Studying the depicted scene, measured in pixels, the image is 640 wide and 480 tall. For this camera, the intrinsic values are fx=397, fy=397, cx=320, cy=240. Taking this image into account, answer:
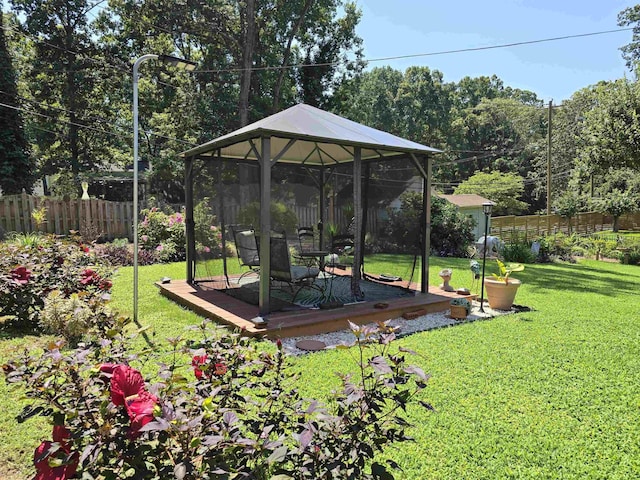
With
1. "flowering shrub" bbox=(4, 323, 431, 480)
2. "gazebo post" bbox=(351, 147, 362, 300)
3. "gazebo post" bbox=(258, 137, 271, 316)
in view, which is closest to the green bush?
"gazebo post" bbox=(258, 137, 271, 316)

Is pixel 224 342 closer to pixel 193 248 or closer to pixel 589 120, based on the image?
pixel 193 248

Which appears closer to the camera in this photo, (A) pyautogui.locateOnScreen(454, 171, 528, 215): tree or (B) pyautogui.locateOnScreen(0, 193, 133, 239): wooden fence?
(B) pyautogui.locateOnScreen(0, 193, 133, 239): wooden fence

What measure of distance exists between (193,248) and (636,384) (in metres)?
5.85

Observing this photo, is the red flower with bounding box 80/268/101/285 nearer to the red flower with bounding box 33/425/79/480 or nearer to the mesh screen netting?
the mesh screen netting

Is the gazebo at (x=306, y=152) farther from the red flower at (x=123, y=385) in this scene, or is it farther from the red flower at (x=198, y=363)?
the red flower at (x=123, y=385)

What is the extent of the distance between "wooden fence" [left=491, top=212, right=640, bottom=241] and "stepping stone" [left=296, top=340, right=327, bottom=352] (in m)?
15.5

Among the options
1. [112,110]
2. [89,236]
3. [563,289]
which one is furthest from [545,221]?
[112,110]

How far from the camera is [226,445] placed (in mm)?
1245

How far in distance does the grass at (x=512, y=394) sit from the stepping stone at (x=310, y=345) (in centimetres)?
21

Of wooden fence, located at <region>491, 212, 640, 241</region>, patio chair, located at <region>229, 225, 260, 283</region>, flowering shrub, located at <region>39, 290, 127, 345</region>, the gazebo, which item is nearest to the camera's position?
flowering shrub, located at <region>39, 290, 127, 345</region>

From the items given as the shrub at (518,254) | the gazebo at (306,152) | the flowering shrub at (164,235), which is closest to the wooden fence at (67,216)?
the flowering shrub at (164,235)

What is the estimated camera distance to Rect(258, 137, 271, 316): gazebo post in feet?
14.3

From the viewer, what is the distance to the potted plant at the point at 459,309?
211 inches

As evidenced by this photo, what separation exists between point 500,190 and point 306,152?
83.6 feet
